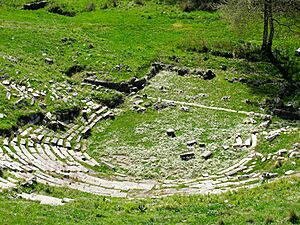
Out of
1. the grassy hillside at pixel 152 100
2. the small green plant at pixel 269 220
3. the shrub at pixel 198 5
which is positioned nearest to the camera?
the small green plant at pixel 269 220

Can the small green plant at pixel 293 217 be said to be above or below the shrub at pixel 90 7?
above

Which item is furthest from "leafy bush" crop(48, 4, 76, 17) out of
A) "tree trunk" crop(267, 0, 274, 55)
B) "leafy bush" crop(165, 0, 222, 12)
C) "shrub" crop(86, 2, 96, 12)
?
"tree trunk" crop(267, 0, 274, 55)

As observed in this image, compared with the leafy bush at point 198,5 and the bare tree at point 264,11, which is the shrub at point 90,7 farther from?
the bare tree at point 264,11

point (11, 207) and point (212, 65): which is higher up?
point (11, 207)

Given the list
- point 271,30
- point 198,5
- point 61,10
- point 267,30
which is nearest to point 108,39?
point 61,10

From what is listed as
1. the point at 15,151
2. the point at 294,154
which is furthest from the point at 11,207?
the point at 294,154

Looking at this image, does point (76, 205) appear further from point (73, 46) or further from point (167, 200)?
point (73, 46)

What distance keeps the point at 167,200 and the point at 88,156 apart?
1055 cm

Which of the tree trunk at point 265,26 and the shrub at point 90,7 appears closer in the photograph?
the tree trunk at point 265,26

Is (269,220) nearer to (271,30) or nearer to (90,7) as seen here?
(271,30)

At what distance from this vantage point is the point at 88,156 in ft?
117

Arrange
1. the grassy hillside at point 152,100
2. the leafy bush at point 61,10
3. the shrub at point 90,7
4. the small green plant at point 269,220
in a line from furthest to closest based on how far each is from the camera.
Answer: the shrub at point 90,7, the leafy bush at point 61,10, the grassy hillside at point 152,100, the small green plant at point 269,220

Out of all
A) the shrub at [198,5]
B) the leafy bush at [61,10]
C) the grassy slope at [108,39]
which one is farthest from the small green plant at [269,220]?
the leafy bush at [61,10]

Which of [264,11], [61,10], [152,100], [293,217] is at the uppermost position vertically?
[293,217]
